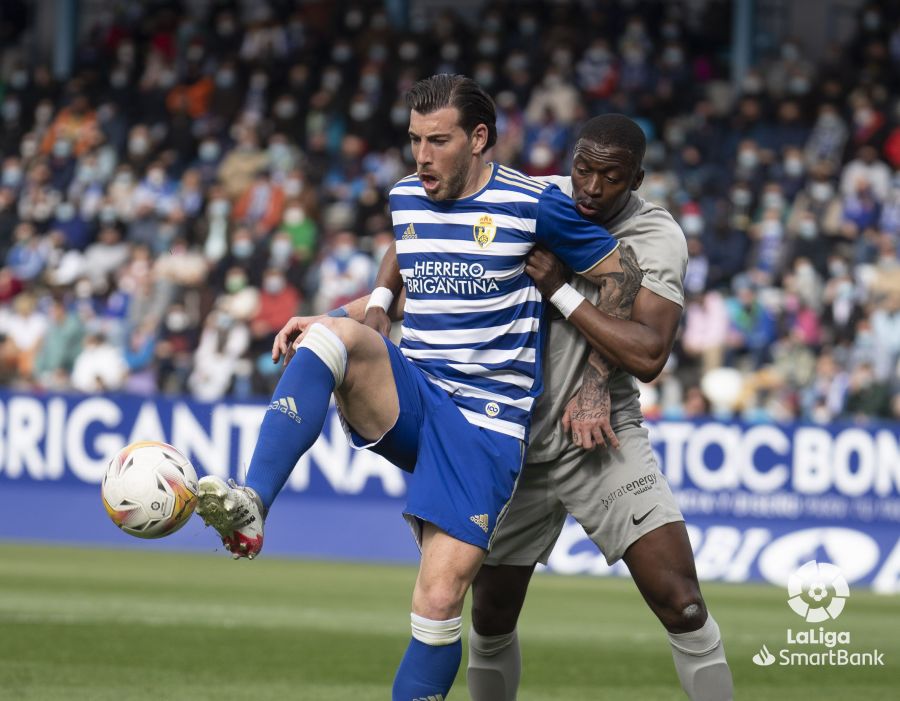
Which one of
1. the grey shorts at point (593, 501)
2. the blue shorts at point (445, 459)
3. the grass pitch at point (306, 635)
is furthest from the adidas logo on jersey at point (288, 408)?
the grass pitch at point (306, 635)

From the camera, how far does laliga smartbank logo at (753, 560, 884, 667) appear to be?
30.5 feet

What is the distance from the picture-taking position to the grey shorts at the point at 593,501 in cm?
573

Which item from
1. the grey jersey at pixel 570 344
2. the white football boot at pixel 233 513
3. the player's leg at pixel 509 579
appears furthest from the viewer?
the player's leg at pixel 509 579

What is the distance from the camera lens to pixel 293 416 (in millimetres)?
5090

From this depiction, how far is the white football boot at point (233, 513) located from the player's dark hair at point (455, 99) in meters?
1.51

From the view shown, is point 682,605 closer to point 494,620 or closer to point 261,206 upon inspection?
point 494,620

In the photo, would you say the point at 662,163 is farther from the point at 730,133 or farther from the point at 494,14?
the point at 494,14

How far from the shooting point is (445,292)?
552 cm

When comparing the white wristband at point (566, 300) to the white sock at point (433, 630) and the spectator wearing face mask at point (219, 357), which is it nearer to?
the white sock at point (433, 630)

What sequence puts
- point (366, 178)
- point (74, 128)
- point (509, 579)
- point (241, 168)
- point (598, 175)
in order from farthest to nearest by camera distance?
point (74, 128), point (241, 168), point (366, 178), point (509, 579), point (598, 175)

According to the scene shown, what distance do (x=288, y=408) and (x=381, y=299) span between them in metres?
0.91

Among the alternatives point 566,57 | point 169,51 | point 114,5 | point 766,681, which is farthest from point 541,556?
point 114,5

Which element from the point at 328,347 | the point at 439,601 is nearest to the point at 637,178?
the point at 328,347

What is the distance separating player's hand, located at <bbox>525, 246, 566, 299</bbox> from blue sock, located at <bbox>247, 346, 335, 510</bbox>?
90 cm
